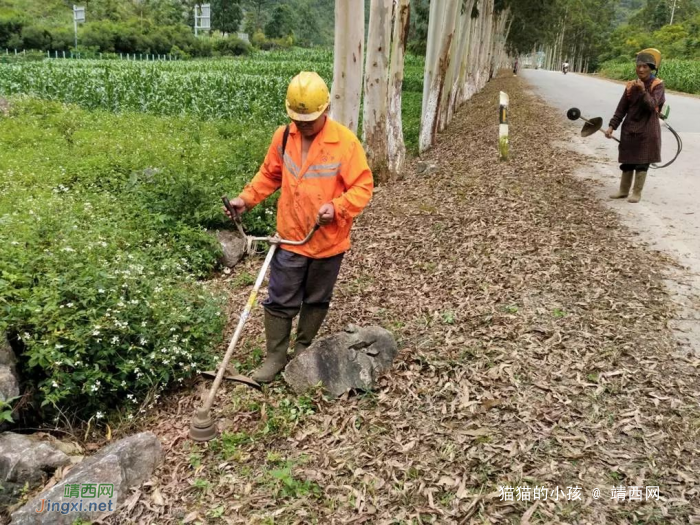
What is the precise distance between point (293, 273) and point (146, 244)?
2.91 m

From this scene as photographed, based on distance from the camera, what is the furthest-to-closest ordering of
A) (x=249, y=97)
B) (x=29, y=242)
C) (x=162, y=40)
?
(x=162, y=40)
(x=249, y=97)
(x=29, y=242)

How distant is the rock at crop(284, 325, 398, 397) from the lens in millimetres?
4059

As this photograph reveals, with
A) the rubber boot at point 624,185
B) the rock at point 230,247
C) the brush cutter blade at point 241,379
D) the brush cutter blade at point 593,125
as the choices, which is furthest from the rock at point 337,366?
the brush cutter blade at point 593,125

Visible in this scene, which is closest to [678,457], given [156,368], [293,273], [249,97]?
[293,273]

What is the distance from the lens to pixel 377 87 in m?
9.71

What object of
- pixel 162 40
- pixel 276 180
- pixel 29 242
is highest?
pixel 162 40

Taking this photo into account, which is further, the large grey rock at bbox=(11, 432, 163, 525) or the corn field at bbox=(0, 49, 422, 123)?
the corn field at bbox=(0, 49, 422, 123)

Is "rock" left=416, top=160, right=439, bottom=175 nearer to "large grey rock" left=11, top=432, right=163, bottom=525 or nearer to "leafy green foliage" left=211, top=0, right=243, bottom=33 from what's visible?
"large grey rock" left=11, top=432, right=163, bottom=525

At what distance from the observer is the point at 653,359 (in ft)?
13.5

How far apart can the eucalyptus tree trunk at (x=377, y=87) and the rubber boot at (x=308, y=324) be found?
5971mm

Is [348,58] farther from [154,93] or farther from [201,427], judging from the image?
[154,93]

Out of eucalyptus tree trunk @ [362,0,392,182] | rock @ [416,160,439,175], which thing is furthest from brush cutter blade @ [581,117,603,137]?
eucalyptus tree trunk @ [362,0,392,182]

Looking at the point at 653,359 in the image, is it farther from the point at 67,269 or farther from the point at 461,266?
the point at 67,269

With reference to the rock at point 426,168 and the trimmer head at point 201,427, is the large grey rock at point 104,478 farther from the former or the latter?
the rock at point 426,168
